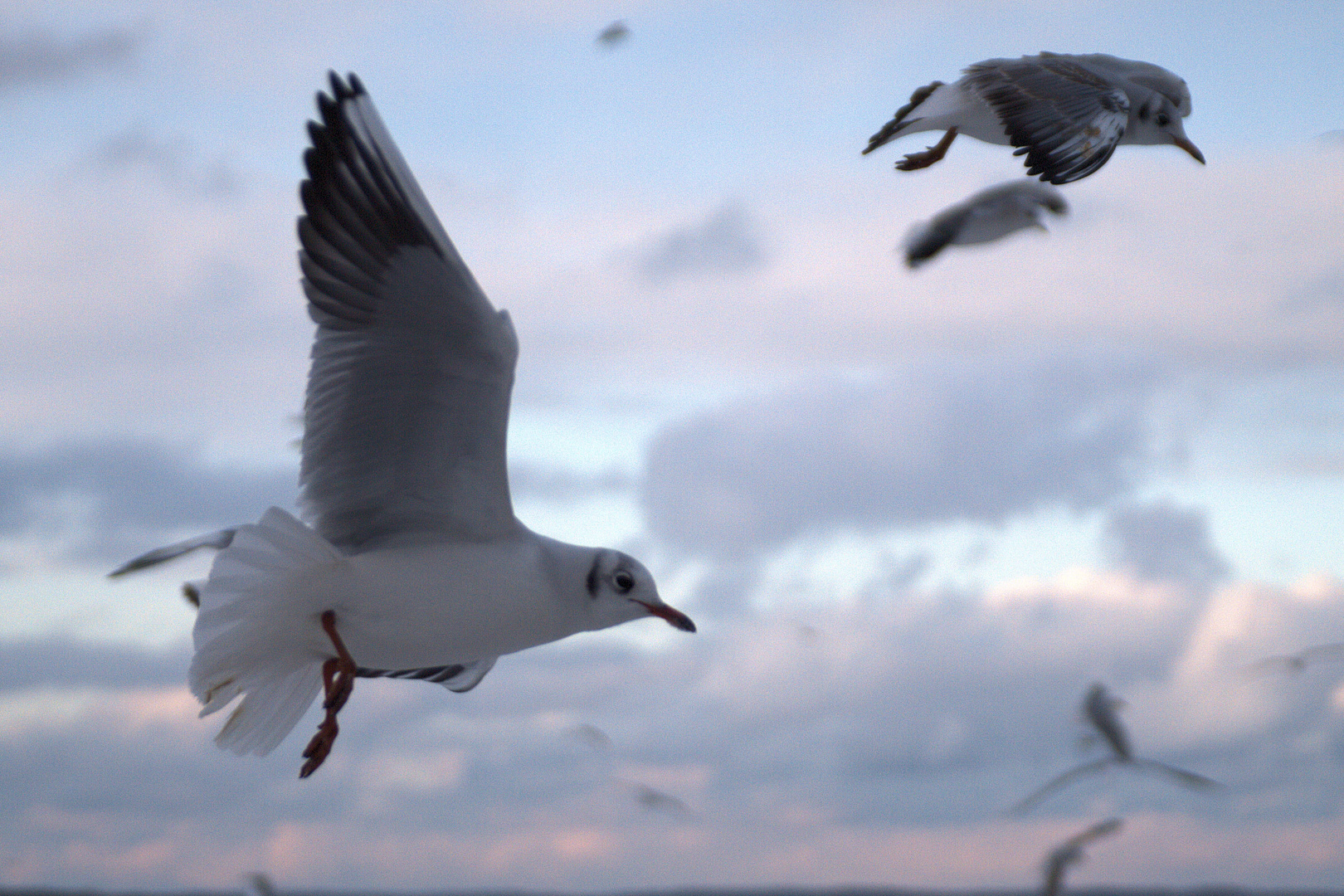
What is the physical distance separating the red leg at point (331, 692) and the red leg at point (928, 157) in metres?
1.90

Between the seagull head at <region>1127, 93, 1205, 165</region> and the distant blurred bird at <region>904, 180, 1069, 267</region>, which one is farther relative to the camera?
the distant blurred bird at <region>904, 180, 1069, 267</region>

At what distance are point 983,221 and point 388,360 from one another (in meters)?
2.11

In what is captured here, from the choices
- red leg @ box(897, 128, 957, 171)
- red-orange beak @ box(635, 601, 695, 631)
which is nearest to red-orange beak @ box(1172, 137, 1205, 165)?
red leg @ box(897, 128, 957, 171)

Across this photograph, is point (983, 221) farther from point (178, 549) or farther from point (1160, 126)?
point (178, 549)

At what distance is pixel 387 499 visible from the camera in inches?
142

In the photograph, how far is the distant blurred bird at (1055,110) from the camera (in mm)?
3055

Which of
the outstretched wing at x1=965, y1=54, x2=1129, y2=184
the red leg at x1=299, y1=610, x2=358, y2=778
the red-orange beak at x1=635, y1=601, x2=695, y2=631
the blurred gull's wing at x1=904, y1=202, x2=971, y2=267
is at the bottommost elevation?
the red leg at x1=299, y1=610, x2=358, y2=778

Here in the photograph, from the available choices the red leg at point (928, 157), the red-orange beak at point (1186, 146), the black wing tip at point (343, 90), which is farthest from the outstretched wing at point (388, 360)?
the red-orange beak at point (1186, 146)

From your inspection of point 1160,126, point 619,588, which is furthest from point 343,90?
point 1160,126

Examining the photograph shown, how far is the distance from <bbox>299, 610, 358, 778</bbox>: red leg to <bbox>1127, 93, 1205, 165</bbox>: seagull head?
2.39m

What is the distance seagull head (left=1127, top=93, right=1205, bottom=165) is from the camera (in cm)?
354

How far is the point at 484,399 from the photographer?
342 centimetres

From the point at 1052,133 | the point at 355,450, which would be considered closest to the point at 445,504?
the point at 355,450

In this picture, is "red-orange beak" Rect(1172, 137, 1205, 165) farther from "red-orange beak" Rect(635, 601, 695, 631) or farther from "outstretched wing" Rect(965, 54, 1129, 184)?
"red-orange beak" Rect(635, 601, 695, 631)
